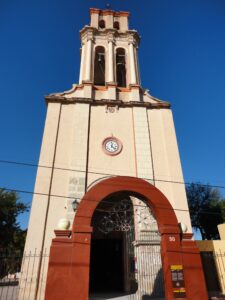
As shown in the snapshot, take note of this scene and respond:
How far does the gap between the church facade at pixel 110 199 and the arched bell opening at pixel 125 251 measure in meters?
0.05

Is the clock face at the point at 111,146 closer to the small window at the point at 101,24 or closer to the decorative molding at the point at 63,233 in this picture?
the decorative molding at the point at 63,233

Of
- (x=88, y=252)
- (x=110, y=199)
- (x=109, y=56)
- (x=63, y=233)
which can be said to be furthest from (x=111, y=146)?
(x=109, y=56)

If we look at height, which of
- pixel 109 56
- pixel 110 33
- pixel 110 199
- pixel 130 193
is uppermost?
pixel 110 33

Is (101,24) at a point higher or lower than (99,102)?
higher

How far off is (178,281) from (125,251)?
18.3ft

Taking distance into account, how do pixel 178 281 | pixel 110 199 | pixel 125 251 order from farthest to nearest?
pixel 125 251
pixel 110 199
pixel 178 281

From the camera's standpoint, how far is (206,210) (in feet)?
87.4

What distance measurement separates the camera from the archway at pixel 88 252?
8.09 m

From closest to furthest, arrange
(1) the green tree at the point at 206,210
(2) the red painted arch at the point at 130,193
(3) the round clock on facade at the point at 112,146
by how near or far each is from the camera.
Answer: (2) the red painted arch at the point at 130,193
(3) the round clock on facade at the point at 112,146
(1) the green tree at the point at 206,210

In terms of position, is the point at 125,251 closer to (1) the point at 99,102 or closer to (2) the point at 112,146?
(2) the point at 112,146

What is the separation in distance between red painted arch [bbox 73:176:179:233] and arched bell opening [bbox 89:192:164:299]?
409mm

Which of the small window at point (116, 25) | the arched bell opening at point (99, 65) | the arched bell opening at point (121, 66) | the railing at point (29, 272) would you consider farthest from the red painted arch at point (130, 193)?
the small window at point (116, 25)

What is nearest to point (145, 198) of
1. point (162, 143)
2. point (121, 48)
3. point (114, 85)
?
point (162, 143)

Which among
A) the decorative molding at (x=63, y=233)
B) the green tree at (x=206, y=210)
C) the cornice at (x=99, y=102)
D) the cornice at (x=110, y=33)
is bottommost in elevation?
the decorative molding at (x=63, y=233)
